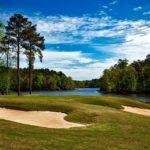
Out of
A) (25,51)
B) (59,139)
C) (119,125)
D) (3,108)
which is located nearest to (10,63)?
(25,51)

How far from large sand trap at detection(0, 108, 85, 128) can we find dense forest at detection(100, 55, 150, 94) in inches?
5436

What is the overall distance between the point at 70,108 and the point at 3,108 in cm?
638

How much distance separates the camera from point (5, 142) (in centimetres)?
1700

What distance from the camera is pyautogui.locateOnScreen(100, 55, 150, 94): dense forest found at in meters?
171

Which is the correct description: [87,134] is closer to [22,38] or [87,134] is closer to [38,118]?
[38,118]

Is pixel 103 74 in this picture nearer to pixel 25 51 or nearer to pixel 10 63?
pixel 10 63

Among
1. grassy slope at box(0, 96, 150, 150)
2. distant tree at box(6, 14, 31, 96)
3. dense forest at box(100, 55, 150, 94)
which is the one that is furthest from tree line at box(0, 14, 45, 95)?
dense forest at box(100, 55, 150, 94)

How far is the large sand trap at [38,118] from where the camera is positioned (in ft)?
85.2

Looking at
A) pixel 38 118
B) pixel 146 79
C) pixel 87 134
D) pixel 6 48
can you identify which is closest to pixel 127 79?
pixel 146 79

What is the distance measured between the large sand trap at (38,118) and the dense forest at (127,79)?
138084mm

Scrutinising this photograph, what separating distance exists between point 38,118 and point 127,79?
486 ft

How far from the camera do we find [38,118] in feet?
95.8

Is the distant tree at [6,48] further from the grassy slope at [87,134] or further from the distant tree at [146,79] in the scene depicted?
the distant tree at [146,79]

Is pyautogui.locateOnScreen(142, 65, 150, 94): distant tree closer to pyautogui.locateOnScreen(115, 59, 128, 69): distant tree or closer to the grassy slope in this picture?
pyautogui.locateOnScreen(115, 59, 128, 69): distant tree
